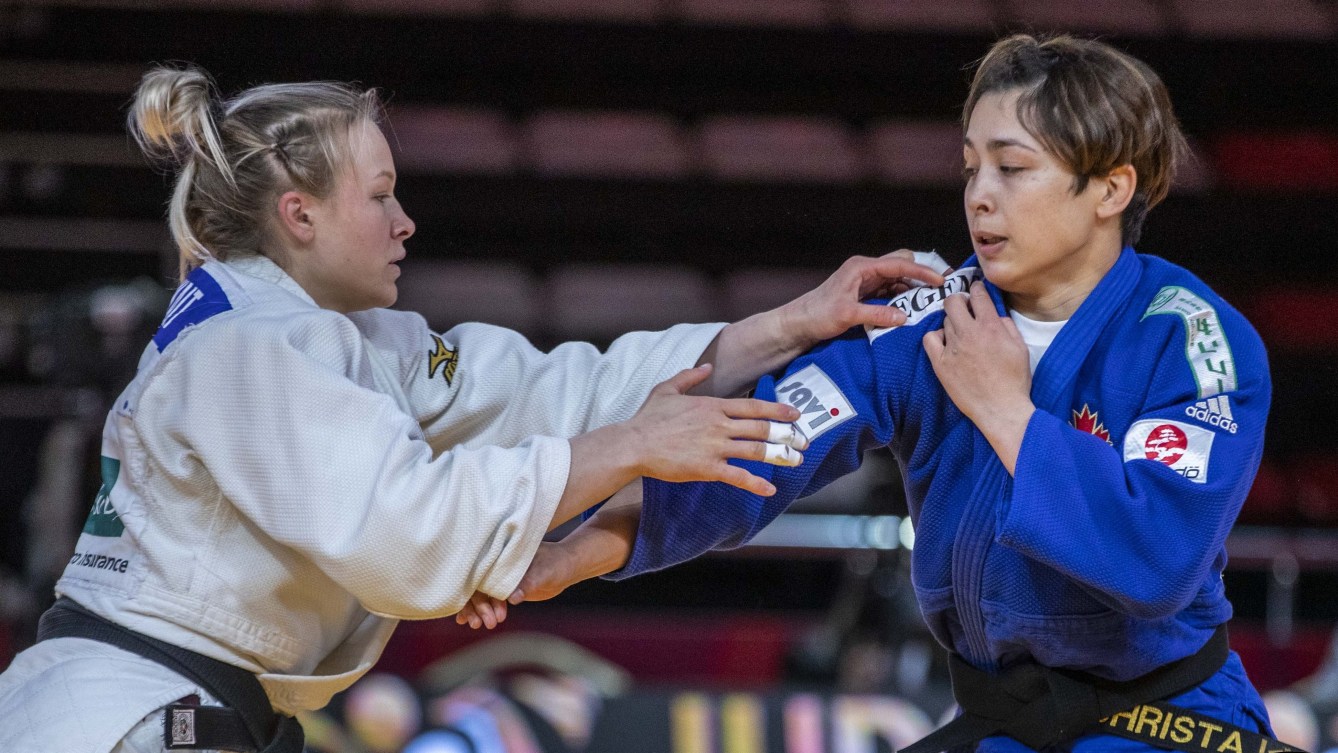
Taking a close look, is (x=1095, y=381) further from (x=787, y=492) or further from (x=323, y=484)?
(x=323, y=484)

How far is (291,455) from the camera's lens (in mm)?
1482

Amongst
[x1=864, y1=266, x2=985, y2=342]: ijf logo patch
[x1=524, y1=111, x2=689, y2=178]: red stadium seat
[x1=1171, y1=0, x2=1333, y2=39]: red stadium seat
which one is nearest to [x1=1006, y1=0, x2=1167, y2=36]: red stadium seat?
[x1=1171, y1=0, x2=1333, y2=39]: red stadium seat

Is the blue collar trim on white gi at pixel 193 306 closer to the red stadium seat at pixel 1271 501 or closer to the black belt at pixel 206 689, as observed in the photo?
the black belt at pixel 206 689

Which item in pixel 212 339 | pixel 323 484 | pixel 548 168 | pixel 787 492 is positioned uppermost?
pixel 212 339

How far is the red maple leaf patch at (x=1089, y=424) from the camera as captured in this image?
1.56 metres

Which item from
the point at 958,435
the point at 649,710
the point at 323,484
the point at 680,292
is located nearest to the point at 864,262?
the point at 958,435

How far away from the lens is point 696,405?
1.58m

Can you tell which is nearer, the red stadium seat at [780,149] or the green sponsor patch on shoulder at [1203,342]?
the green sponsor patch on shoulder at [1203,342]

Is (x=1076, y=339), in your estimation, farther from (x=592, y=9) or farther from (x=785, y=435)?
(x=592, y=9)

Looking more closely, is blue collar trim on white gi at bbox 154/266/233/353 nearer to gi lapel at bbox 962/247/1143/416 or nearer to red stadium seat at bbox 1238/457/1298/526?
gi lapel at bbox 962/247/1143/416

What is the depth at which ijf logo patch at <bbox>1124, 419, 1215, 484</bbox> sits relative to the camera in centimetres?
144

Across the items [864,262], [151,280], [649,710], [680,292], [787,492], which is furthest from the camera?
[680,292]

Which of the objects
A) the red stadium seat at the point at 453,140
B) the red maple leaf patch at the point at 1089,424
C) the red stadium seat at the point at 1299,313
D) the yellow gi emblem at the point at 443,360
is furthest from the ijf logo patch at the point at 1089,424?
the red stadium seat at the point at 1299,313

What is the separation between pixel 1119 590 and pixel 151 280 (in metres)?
4.50
